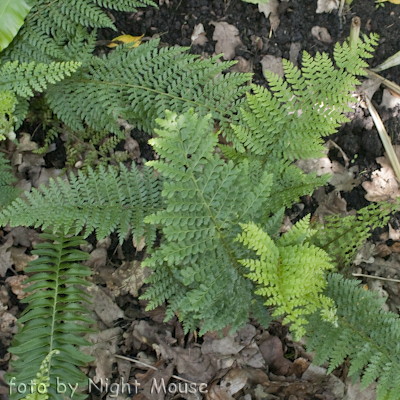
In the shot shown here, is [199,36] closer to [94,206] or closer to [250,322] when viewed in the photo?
[94,206]

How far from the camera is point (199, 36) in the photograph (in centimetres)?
333

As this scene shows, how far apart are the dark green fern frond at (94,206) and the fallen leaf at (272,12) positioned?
2.07 m

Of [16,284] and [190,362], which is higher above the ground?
[16,284]

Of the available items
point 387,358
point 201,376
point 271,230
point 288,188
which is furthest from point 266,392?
point 288,188

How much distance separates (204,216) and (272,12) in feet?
7.91

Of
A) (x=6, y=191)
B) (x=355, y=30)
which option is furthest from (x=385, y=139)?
(x=6, y=191)

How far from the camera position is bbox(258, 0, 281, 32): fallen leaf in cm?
332

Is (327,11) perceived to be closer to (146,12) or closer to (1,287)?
(146,12)

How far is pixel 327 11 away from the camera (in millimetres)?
3307

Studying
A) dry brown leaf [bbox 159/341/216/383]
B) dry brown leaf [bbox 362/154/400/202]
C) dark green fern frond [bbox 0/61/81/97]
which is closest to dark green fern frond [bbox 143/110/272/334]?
dry brown leaf [bbox 159/341/216/383]

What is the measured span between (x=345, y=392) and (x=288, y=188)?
5.17 ft

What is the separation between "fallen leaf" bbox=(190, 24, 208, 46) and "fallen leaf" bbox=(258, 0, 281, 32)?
1.93 ft

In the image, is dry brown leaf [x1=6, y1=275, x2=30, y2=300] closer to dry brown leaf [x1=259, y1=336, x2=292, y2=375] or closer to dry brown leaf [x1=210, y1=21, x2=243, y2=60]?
dry brown leaf [x1=259, y1=336, x2=292, y2=375]

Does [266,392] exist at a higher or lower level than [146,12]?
lower
